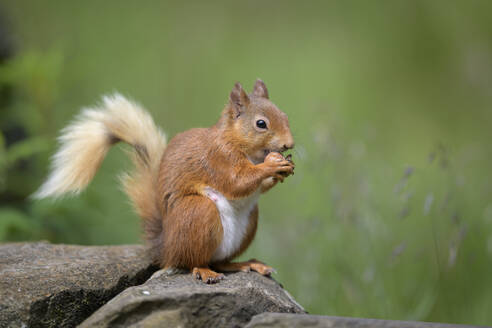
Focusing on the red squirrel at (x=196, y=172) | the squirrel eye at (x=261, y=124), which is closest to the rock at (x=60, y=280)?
the red squirrel at (x=196, y=172)

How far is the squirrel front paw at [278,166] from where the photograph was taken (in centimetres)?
231

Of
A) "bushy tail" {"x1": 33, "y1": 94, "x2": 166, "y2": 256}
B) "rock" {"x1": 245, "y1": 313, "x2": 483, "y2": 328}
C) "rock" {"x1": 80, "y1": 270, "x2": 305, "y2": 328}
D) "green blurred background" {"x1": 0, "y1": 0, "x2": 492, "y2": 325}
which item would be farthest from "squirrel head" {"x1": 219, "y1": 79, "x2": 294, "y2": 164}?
"rock" {"x1": 245, "y1": 313, "x2": 483, "y2": 328}

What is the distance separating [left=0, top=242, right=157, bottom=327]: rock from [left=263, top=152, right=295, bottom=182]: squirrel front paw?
0.83 metres

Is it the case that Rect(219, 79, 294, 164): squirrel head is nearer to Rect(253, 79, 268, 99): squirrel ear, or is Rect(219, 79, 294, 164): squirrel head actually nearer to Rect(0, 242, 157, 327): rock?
Rect(253, 79, 268, 99): squirrel ear

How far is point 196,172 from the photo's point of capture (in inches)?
96.6

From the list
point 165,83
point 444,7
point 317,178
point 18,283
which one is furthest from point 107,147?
point 444,7

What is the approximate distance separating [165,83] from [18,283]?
13.4 feet

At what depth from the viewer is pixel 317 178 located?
3877 millimetres

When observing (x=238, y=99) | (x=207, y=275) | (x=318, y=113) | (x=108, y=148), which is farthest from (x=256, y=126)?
(x=318, y=113)

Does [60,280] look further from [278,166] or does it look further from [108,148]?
[278,166]

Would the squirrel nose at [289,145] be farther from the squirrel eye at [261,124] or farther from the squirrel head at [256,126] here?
the squirrel eye at [261,124]

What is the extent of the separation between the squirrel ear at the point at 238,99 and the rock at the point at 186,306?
82cm

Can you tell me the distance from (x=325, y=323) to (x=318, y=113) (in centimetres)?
232

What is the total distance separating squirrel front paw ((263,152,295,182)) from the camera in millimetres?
2312
